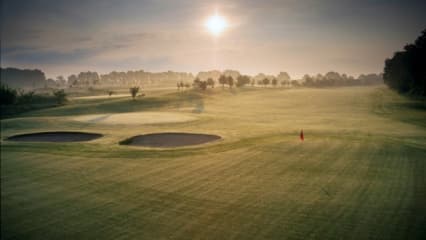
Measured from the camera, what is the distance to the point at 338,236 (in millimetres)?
6566

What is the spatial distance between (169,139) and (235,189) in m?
10.9

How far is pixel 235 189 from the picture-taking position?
9680mm

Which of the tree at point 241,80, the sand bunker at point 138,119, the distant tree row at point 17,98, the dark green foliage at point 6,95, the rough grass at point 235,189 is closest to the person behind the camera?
the rough grass at point 235,189

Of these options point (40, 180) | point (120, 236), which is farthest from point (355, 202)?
point (40, 180)

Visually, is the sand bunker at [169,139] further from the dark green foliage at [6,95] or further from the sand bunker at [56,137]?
the dark green foliage at [6,95]

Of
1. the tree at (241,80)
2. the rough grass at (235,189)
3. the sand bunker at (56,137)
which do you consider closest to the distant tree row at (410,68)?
the rough grass at (235,189)

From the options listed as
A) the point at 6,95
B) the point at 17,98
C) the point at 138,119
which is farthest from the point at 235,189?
the point at 17,98

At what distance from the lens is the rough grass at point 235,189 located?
7109 millimetres

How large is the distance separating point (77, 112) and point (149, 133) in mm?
28990

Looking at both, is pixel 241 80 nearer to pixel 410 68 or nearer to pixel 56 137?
pixel 56 137

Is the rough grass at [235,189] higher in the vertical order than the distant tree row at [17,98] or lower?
lower

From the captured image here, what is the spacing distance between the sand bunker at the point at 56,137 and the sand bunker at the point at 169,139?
13.7 feet

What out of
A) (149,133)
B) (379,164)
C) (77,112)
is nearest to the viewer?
(379,164)

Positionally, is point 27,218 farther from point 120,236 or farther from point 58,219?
point 120,236
